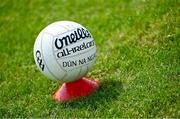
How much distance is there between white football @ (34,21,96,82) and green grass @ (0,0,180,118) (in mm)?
460

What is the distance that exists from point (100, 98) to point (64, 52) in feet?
2.63

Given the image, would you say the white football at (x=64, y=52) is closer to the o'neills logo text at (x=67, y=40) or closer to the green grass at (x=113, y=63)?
the o'neills logo text at (x=67, y=40)

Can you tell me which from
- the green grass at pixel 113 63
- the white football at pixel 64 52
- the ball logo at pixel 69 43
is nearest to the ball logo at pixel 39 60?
the white football at pixel 64 52

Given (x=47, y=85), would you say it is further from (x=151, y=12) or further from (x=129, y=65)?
(x=151, y=12)

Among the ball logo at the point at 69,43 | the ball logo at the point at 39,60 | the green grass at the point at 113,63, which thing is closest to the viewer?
the green grass at the point at 113,63

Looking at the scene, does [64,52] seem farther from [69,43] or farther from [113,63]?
[113,63]

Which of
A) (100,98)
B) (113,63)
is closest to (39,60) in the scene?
(100,98)

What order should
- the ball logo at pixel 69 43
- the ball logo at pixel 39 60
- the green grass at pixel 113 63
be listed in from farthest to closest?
the ball logo at pixel 39 60 → the ball logo at pixel 69 43 → the green grass at pixel 113 63

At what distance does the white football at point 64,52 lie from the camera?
6621mm

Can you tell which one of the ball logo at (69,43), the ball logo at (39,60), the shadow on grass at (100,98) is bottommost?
the shadow on grass at (100,98)

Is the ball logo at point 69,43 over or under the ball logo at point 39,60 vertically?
over

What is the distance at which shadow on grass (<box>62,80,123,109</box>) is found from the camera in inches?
262

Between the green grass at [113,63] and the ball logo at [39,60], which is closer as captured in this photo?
the green grass at [113,63]

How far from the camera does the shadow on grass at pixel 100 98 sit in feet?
21.8
